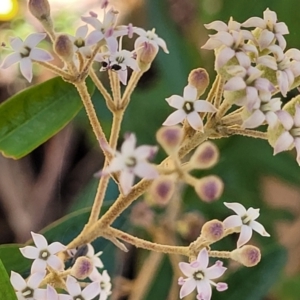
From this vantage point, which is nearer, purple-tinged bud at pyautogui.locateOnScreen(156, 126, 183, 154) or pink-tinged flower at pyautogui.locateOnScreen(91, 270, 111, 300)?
purple-tinged bud at pyautogui.locateOnScreen(156, 126, 183, 154)

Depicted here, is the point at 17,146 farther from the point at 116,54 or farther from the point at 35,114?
the point at 116,54

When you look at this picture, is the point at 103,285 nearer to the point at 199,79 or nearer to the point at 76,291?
the point at 76,291

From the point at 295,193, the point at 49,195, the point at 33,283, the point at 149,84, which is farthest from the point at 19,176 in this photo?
the point at 33,283

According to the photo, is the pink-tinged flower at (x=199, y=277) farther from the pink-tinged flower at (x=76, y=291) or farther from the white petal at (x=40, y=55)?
the white petal at (x=40, y=55)

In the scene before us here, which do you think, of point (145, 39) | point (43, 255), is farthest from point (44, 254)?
point (145, 39)

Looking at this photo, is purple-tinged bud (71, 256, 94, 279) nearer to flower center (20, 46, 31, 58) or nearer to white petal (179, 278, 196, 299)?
white petal (179, 278, 196, 299)

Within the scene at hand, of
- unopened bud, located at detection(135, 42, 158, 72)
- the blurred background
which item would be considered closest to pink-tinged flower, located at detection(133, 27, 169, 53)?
unopened bud, located at detection(135, 42, 158, 72)

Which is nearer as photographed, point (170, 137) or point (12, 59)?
point (170, 137)

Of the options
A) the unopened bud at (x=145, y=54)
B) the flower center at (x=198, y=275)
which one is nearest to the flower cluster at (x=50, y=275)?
the flower center at (x=198, y=275)
